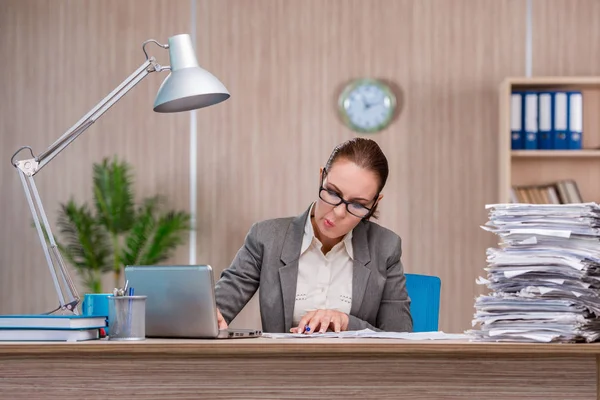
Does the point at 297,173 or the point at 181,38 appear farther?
the point at 297,173

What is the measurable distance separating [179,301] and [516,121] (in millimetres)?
3154

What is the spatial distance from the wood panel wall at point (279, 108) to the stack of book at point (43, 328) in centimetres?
321

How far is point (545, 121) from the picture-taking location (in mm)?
4621

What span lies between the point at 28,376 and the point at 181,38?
96 centimetres

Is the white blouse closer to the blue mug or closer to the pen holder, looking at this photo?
the blue mug

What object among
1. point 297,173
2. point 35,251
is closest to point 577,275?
point 297,173

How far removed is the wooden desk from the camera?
169cm

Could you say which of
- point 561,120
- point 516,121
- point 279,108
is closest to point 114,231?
point 279,108

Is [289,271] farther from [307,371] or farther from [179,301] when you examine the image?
[307,371]

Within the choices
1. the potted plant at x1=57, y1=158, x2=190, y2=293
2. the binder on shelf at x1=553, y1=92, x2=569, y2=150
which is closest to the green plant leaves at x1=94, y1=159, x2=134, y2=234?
the potted plant at x1=57, y1=158, x2=190, y2=293

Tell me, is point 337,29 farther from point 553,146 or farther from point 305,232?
point 305,232

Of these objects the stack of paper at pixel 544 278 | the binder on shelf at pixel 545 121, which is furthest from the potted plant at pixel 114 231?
the stack of paper at pixel 544 278

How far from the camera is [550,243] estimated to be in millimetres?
1773

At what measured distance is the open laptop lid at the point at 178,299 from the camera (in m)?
1.90
